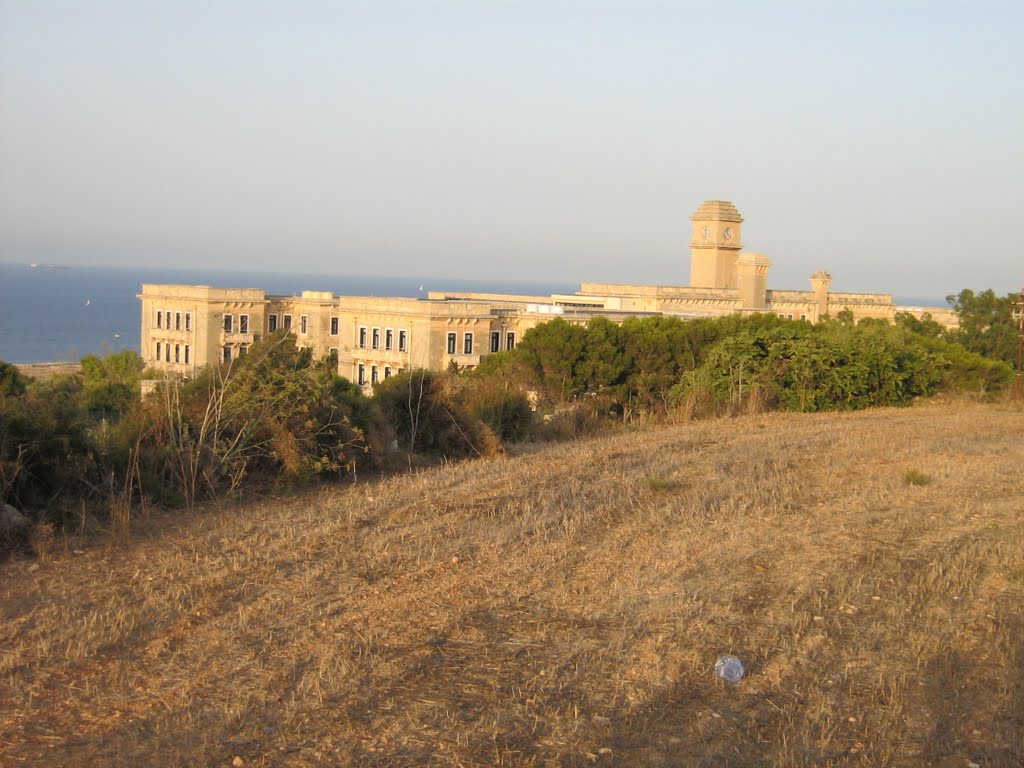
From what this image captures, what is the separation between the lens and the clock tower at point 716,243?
61.1 m

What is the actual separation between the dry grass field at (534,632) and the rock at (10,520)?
39cm

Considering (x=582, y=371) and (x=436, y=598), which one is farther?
(x=582, y=371)

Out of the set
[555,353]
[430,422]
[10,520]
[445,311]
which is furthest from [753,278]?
[10,520]

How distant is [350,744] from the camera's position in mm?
3957

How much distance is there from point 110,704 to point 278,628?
3.31ft

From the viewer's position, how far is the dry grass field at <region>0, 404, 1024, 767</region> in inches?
159

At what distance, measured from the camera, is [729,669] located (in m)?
4.73

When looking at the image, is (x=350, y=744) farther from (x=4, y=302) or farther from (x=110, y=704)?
(x=4, y=302)

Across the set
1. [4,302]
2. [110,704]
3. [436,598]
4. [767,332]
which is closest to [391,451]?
[436,598]

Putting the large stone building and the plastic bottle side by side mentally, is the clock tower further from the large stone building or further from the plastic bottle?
the plastic bottle

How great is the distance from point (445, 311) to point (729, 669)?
4592 centimetres

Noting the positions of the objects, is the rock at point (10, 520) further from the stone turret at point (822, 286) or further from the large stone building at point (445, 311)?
the stone turret at point (822, 286)

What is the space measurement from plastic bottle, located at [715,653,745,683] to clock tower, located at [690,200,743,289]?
190ft

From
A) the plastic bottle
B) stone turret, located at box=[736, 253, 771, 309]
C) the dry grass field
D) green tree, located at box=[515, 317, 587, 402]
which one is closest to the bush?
the dry grass field
